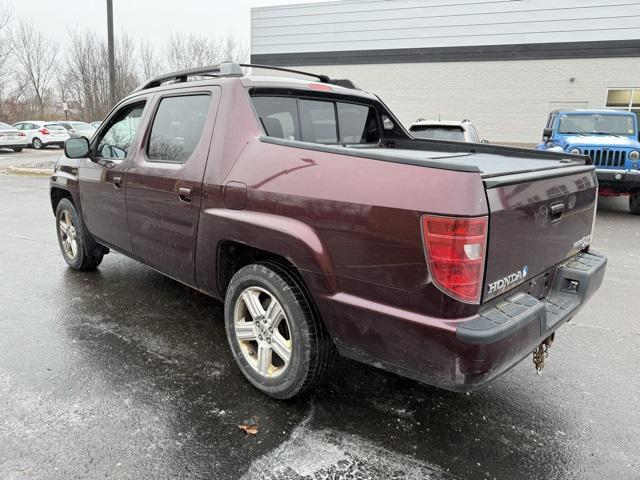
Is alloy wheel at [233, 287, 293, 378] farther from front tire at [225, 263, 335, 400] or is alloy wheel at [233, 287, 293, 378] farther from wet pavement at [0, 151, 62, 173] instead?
wet pavement at [0, 151, 62, 173]

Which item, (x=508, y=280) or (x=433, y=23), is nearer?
(x=508, y=280)

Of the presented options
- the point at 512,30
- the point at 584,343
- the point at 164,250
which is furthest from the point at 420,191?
the point at 512,30

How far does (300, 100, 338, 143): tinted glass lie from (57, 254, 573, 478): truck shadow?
5.47ft

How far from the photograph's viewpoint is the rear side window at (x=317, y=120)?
3.24 m

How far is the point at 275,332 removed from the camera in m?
2.84

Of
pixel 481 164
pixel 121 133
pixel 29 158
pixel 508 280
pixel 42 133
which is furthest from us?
pixel 42 133

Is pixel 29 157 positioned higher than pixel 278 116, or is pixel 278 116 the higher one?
pixel 278 116

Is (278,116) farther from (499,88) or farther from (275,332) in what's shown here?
(499,88)

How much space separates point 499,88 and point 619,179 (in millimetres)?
12938

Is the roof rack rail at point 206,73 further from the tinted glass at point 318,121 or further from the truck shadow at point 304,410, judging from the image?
the truck shadow at point 304,410

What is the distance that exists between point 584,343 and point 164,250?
332 centimetres

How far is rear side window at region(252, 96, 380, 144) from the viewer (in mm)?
3244

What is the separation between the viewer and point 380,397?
9.82 ft

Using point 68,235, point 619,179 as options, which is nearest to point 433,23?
point 619,179
